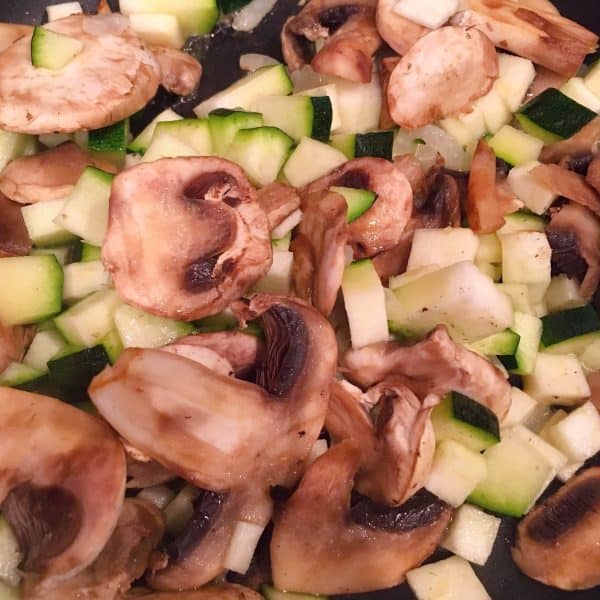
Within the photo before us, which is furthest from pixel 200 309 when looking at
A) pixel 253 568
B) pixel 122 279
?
pixel 253 568

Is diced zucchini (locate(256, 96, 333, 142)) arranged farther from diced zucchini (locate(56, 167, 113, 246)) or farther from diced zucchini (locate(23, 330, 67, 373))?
diced zucchini (locate(23, 330, 67, 373))

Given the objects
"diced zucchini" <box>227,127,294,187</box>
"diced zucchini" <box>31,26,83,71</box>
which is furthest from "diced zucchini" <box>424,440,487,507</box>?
"diced zucchini" <box>31,26,83,71</box>

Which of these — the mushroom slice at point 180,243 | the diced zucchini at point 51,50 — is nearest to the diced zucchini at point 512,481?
the mushroom slice at point 180,243

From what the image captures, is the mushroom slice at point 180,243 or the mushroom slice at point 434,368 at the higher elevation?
the mushroom slice at point 180,243

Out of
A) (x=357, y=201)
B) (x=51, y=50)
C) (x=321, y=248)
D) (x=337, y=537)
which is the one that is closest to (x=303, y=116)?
(x=357, y=201)

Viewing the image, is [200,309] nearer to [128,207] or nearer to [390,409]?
[128,207]

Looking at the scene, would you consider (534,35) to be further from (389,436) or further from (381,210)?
(389,436)

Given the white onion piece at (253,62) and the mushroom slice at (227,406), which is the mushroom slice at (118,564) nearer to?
the mushroom slice at (227,406)
